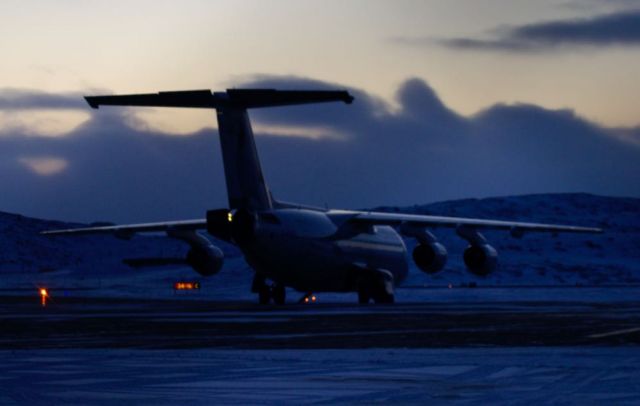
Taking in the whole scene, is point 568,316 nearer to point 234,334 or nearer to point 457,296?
point 234,334

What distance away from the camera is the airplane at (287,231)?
44938 millimetres

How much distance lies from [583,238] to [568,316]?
11687 cm

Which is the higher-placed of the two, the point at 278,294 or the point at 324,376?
the point at 278,294

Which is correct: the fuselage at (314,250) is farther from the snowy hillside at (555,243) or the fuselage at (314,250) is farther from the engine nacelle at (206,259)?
the snowy hillside at (555,243)

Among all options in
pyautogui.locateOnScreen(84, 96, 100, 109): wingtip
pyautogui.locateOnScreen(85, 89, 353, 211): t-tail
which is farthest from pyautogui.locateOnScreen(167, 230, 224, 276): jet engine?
pyautogui.locateOnScreen(84, 96, 100, 109): wingtip

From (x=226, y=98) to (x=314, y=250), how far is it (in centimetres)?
718

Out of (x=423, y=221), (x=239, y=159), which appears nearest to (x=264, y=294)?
(x=423, y=221)

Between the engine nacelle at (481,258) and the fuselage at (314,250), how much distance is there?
4420 mm

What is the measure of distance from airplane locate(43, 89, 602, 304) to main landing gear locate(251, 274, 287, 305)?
0.14 ft

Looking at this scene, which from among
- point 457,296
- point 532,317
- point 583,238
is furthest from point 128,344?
point 583,238

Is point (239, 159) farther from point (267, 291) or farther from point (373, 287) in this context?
point (373, 287)

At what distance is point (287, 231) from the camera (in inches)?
1869

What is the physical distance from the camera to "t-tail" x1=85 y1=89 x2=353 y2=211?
44438 millimetres

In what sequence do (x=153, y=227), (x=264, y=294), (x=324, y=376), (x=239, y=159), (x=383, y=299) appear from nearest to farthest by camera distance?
(x=324, y=376) → (x=239, y=159) → (x=383, y=299) → (x=264, y=294) → (x=153, y=227)
